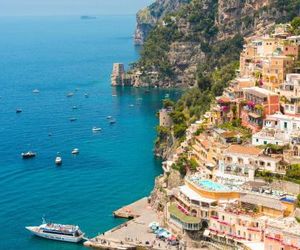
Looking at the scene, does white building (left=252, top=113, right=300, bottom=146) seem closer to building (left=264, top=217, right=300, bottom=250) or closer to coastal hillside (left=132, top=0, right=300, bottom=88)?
building (left=264, top=217, right=300, bottom=250)

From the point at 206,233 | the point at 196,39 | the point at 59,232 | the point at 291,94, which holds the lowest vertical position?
the point at 59,232

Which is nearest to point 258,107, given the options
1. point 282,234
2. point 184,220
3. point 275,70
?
point 275,70

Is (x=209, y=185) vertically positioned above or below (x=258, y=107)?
below

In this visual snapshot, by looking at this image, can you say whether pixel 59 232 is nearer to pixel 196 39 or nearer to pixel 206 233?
pixel 206 233

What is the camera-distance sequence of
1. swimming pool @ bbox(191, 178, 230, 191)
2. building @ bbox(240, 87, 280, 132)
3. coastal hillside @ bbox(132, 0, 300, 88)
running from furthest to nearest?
coastal hillside @ bbox(132, 0, 300, 88) → building @ bbox(240, 87, 280, 132) → swimming pool @ bbox(191, 178, 230, 191)

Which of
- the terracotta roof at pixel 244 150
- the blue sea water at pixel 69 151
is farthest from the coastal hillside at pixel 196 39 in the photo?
the terracotta roof at pixel 244 150

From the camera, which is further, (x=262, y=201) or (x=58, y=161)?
(x=58, y=161)

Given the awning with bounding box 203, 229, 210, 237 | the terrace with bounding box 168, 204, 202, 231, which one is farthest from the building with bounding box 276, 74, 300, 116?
the awning with bounding box 203, 229, 210, 237
